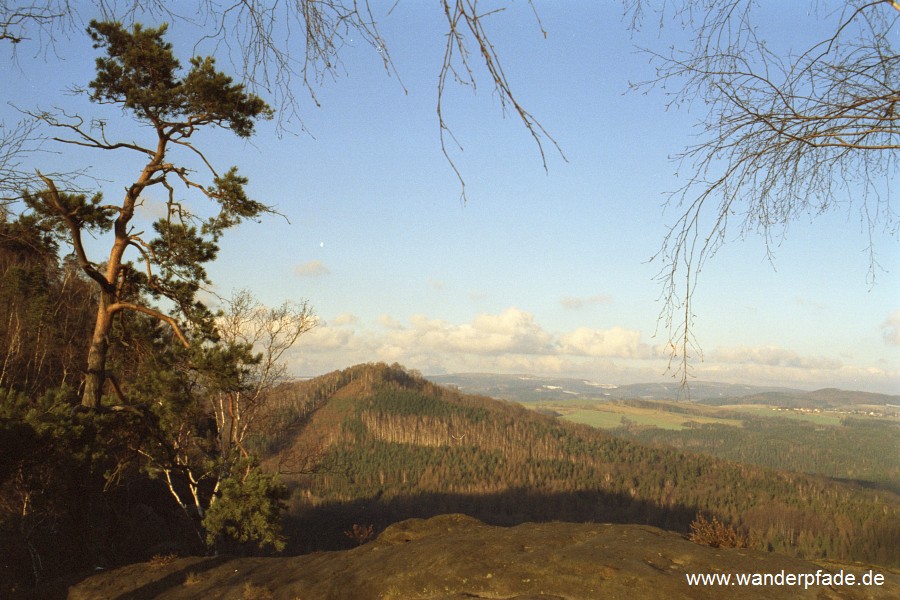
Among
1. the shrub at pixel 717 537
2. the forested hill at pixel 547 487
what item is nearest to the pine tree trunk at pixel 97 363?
the shrub at pixel 717 537

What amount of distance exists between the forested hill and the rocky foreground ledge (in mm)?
58869

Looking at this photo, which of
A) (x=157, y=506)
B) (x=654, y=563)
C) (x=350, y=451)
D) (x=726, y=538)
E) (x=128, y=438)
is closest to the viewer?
(x=654, y=563)

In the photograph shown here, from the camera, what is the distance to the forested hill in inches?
3957

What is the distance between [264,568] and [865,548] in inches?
4565

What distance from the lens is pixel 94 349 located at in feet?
40.1

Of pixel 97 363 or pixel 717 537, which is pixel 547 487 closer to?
pixel 97 363

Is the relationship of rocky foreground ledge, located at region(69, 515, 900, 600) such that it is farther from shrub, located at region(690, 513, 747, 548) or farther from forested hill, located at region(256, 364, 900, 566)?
forested hill, located at region(256, 364, 900, 566)

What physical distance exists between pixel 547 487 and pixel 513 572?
14235 cm

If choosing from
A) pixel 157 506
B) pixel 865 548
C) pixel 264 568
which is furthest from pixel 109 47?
pixel 865 548

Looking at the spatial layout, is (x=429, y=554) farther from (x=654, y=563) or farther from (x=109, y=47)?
(x=109, y=47)

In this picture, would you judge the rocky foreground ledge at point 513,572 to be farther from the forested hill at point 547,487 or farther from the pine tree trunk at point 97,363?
the forested hill at point 547,487

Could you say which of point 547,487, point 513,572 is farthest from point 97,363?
point 547,487

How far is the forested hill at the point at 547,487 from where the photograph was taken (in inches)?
3957

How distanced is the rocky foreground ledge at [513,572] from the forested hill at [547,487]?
58869 mm
